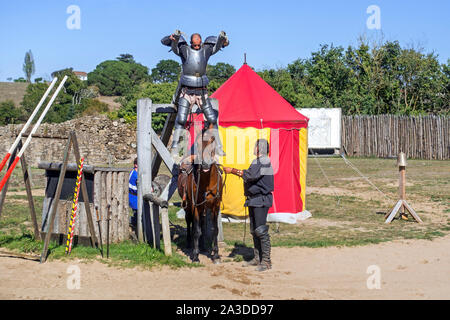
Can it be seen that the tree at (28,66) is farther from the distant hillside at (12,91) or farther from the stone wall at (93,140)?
the stone wall at (93,140)

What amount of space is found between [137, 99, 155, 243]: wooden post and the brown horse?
3.41 feet

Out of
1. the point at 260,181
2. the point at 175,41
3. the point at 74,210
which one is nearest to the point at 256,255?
the point at 260,181

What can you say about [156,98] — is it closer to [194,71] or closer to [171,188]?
[171,188]

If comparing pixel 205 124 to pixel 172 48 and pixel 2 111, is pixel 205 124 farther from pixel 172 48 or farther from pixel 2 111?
pixel 2 111

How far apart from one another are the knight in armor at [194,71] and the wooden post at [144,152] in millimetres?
696

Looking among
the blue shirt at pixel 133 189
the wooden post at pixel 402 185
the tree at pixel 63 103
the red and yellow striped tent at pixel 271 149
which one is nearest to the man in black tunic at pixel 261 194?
the blue shirt at pixel 133 189

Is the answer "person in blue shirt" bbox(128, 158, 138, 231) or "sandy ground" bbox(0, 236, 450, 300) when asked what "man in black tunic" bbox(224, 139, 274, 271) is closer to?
"sandy ground" bbox(0, 236, 450, 300)

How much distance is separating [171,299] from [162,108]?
14.3ft

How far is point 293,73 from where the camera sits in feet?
144

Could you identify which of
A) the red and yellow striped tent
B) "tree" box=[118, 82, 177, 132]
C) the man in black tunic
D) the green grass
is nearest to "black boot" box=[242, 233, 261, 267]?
the man in black tunic

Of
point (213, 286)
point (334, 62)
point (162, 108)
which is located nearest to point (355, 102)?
point (334, 62)

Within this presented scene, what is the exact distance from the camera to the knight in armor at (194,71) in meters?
8.98

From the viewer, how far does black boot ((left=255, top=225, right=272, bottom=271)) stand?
26.8 feet

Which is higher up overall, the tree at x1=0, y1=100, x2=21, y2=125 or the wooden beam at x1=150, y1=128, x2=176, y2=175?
the tree at x1=0, y1=100, x2=21, y2=125
